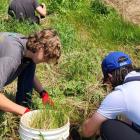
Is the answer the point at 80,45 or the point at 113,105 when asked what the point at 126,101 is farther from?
the point at 80,45

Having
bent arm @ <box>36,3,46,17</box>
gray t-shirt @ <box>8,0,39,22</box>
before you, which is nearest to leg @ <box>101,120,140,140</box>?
gray t-shirt @ <box>8,0,39,22</box>

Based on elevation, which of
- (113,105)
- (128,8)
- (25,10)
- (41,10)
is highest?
(113,105)

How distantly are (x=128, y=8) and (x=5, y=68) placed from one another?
616 centimetres

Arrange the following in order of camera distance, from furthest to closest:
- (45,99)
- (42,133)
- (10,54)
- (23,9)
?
(23,9)
(45,99)
(10,54)
(42,133)

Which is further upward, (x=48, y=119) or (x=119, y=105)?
(x=119, y=105)

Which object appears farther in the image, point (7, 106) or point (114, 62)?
point (7, 106)

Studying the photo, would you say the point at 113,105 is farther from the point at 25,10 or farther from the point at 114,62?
the point at 25,10

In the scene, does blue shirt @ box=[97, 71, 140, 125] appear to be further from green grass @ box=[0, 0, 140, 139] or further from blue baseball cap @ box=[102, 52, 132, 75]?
green grass @ box=[0, 0, 140, 139]

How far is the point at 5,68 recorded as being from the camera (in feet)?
12.2

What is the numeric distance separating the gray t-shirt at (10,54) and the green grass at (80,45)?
0.67 meters

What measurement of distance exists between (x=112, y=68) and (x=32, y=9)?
466cm

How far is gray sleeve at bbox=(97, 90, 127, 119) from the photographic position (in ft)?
11.2

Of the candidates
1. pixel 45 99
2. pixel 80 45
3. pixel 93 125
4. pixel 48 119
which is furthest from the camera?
pixel 80 45

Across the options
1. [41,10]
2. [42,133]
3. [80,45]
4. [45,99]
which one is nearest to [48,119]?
[42,133]
